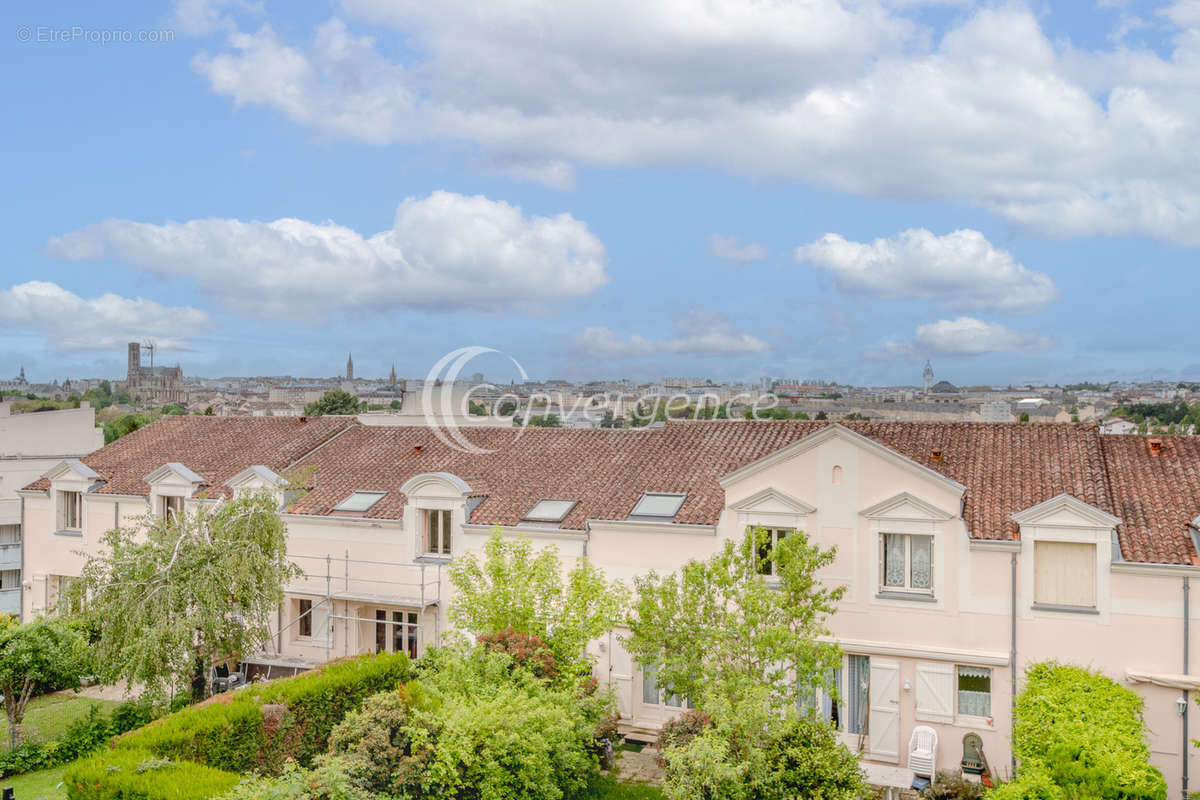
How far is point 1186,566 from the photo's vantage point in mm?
19984

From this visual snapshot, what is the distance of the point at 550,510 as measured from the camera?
2778 centimetres

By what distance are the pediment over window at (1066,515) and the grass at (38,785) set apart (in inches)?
899

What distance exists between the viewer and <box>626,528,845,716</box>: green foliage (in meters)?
19.8

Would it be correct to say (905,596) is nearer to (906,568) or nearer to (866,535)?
(906,568)

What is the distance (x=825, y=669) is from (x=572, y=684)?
565cm

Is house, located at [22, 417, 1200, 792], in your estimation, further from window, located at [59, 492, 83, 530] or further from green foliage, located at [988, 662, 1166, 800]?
window, located at [59, 492, 83, 530]

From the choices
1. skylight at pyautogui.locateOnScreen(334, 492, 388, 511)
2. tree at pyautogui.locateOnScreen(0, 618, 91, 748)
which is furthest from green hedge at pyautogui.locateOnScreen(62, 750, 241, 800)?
skylight at pyautogui.locateOnScreen(334, 492, 388, 511)

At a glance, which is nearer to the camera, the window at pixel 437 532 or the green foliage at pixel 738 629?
the green foliage at pixel 738 629

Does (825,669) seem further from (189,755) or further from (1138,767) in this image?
(189,755)

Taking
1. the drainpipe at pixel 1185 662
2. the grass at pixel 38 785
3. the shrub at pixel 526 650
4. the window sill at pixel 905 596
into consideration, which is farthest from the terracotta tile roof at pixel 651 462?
the grass at pixel 38 785

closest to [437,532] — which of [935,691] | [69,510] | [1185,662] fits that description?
[935,691]

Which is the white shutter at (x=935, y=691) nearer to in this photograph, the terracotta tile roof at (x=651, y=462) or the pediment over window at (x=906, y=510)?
the terracotta tile roof at (x=651, y=462)

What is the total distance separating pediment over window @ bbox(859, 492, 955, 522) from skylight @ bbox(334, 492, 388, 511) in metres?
15.8

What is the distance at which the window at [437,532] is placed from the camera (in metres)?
28.6
